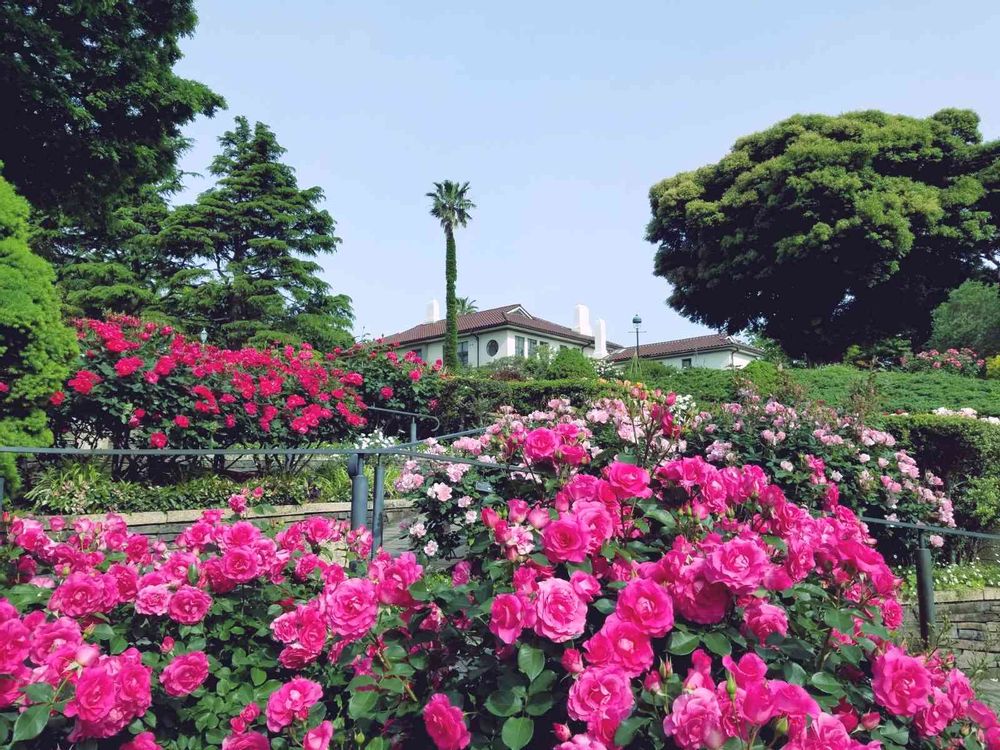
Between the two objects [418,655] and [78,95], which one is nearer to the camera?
[418,655]

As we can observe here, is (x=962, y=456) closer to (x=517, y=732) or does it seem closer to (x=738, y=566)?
(x=738, y=566)

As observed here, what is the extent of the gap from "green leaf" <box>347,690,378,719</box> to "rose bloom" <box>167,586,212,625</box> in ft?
2.25

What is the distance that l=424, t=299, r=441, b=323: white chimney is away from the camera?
149 ft

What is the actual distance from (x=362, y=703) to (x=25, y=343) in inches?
214

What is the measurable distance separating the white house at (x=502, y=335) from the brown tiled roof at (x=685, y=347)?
371cm

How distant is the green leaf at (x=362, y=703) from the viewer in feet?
4.71

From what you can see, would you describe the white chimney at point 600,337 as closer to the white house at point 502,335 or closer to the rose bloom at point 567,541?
the white house at point 502,335

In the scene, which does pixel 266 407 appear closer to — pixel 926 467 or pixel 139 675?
pixel 139 675

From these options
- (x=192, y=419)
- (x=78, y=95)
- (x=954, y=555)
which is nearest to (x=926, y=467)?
(x=954, y=555)

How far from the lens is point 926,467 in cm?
631

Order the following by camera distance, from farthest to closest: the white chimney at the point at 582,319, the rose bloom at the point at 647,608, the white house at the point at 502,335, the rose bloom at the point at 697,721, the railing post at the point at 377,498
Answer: the white chimney at the point at 582,319 → the white house at the point at 502,335 → the railing post at the point at 377,498 → the rose bloom at the point at 647,608 → the rose bloom at the point at 697,721

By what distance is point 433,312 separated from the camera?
150 feet

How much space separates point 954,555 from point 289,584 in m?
5.97

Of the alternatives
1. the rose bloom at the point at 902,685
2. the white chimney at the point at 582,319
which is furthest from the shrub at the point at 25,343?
the white chimney at the point at 582,319
